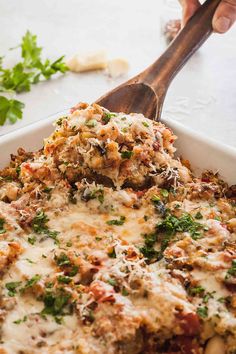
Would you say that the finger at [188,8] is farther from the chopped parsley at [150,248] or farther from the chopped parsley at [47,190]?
the chopped parsley at [150,248]

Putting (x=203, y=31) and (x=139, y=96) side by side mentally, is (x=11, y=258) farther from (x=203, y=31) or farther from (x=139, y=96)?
(x=203, y=31)

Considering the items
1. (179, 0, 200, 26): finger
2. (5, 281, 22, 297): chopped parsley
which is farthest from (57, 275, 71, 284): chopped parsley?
(179, 0, 200, 26): finger

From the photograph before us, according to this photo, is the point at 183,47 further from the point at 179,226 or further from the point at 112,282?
the point at 112,282

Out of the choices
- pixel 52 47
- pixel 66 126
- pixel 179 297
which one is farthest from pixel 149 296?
pixel 52 47

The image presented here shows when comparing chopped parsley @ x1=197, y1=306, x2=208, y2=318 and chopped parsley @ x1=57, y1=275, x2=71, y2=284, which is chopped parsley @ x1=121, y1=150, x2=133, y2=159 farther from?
chopped parsley @ x1=197, y1=306, x2=208, y2=318

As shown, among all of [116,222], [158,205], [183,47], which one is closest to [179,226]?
[158,205]
